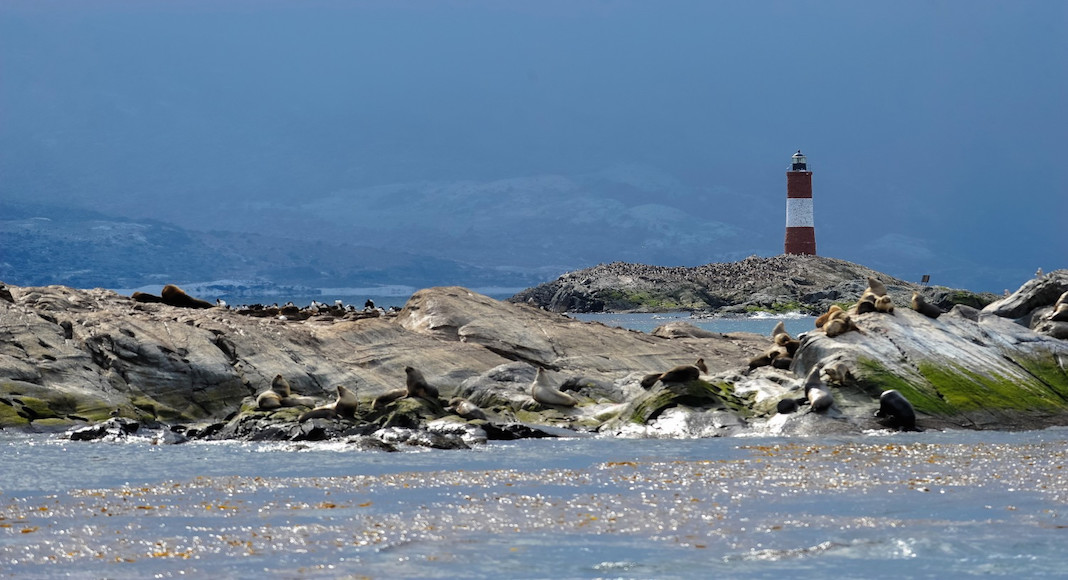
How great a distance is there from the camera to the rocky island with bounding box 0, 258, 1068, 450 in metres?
26.4

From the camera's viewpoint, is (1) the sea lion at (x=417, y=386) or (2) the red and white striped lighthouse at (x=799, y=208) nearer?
(1) the sea lion at (x=417, y=386)

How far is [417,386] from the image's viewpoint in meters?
27.5

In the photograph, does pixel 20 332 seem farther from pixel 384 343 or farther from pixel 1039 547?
pixel 1039 547

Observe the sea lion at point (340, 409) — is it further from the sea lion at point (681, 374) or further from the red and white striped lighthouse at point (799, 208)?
the red and white striped lighthouse at point (799, 208)

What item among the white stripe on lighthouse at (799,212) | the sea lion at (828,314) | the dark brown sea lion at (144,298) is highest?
the white stripe on lighthouse at (799,212)

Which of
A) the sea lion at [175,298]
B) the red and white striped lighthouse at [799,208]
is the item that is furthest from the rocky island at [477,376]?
the red and white striped lighthouse at [799,208]

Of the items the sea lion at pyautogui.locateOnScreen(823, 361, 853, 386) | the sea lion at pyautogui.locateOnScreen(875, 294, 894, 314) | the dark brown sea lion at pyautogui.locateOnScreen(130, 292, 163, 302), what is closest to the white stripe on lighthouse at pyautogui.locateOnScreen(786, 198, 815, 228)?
the dark brown sea lion at pyautogui.locateOnScreen(130, 292, 163, 302)

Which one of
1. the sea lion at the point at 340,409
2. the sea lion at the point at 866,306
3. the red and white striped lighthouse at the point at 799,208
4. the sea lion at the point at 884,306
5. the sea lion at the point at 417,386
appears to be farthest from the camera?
the red and white striped lighthouse at the point at 799,208

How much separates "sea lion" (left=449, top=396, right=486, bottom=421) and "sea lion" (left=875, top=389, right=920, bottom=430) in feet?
25.7

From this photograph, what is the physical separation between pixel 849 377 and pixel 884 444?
10.4ft

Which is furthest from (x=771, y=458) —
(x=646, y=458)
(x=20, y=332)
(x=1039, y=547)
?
(x=20, y=332)

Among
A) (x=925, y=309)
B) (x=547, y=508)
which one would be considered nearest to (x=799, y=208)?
(x=925, y=309)

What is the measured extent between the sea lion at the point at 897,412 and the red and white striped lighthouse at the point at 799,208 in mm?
102489

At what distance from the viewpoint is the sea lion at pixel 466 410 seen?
27.1 meters
